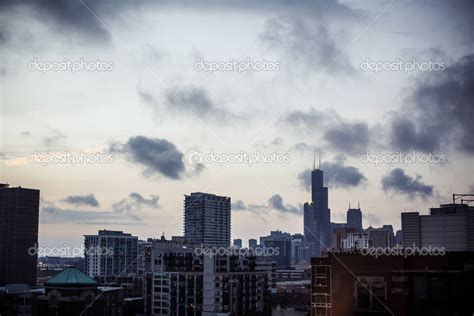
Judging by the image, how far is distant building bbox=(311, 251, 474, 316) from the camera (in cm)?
1148

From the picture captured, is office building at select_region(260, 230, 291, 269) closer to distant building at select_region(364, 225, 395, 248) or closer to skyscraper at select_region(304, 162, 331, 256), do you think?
skyscraper at select_region(304, 162, 331, 256)

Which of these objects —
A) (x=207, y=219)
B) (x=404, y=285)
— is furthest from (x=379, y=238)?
(x=404, y=285)

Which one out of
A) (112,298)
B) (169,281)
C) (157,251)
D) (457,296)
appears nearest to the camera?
(457,296)

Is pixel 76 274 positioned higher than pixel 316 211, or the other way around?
→ pixel 316 211

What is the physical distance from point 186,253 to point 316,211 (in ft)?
97.5

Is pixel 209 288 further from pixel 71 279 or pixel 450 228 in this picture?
pixel 450 228

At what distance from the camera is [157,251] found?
31375 millimetres

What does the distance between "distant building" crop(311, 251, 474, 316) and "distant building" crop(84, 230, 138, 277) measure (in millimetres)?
35990

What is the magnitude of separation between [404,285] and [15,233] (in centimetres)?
2323

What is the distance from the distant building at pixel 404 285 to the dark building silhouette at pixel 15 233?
20097 mm

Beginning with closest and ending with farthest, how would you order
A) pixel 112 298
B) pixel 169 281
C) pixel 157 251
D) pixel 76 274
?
1. pixel 76 274
2. pixel 112 298
3. pixel 169 281
4. pixel 157 251

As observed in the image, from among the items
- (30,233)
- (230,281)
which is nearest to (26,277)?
(30,233)

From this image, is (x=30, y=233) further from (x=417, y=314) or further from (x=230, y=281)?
(x=417, y=314)

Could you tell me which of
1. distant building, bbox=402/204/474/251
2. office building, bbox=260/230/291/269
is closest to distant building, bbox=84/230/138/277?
office building, bbox=260/230/291/269
